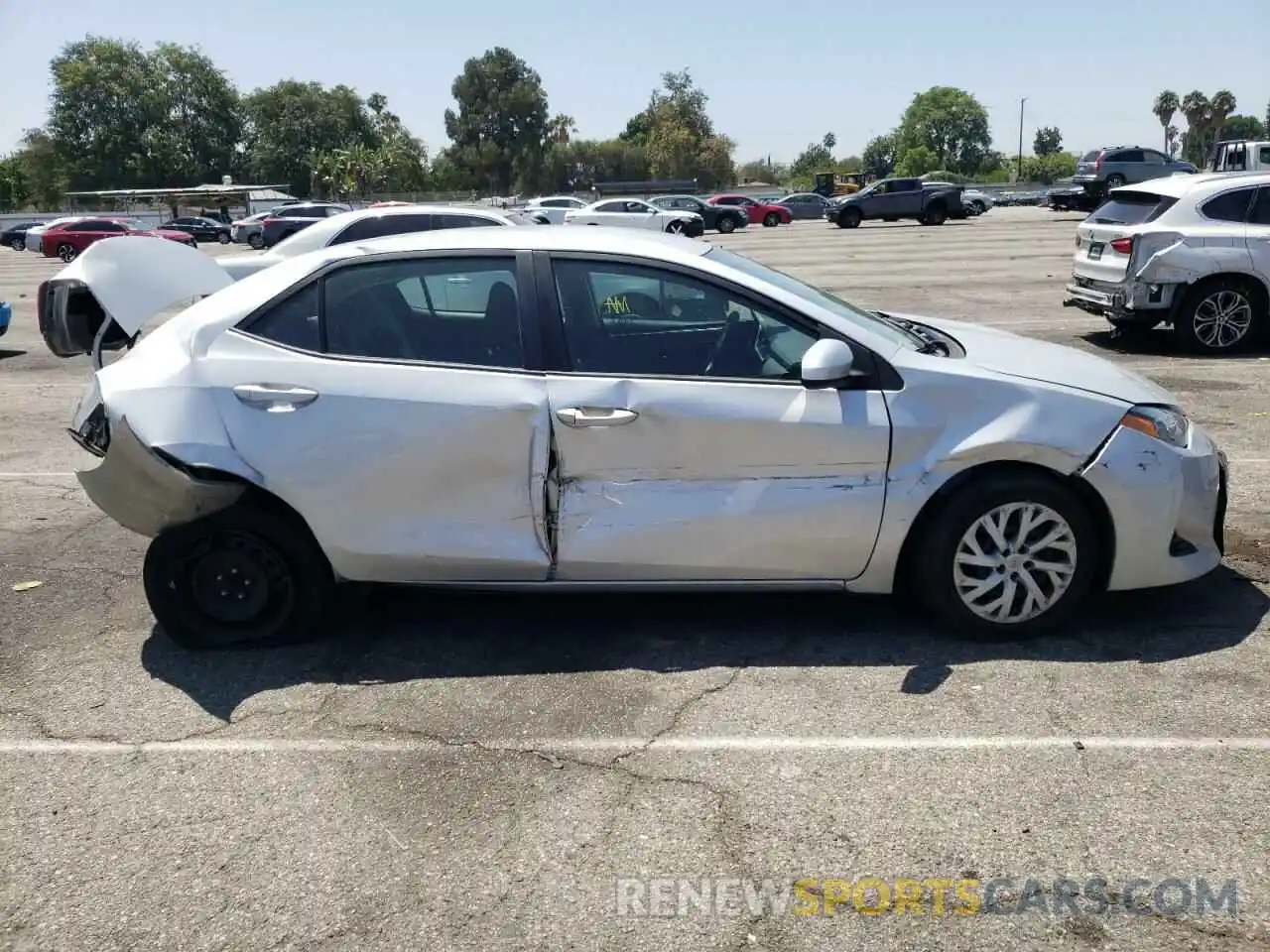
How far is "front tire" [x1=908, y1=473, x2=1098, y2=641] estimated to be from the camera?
4.11 metres

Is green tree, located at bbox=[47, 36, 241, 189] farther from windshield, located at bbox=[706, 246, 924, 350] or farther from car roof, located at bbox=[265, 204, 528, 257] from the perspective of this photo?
windshield, located at bbox=[706, 246, 924, 350]

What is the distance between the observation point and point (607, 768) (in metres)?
3.51

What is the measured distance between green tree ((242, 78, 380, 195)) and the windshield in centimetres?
10278

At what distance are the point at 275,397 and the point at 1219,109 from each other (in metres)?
114

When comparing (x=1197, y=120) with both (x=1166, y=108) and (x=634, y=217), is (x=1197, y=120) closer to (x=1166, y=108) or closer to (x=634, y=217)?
(x=1166, y=108)

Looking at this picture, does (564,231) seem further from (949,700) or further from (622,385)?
(949,700)

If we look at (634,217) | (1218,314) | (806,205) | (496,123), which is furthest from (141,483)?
(496,123)

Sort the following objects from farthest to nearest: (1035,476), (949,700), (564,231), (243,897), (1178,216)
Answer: (1178,216) → (564,231) → (1035,476) → (949,700) → (243,897)

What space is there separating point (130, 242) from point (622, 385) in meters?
2.44

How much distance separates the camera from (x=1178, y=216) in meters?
10.5

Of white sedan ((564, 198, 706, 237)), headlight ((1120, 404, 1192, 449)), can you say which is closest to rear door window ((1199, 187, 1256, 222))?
headlight ((1120, 404, 1192, 449))

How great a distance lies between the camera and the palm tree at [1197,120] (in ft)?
335

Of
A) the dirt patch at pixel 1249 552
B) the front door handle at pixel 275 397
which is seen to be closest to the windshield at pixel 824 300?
the front door handle at pixel 275 397

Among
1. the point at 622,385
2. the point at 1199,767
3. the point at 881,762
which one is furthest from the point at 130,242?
the point at 1199,767
